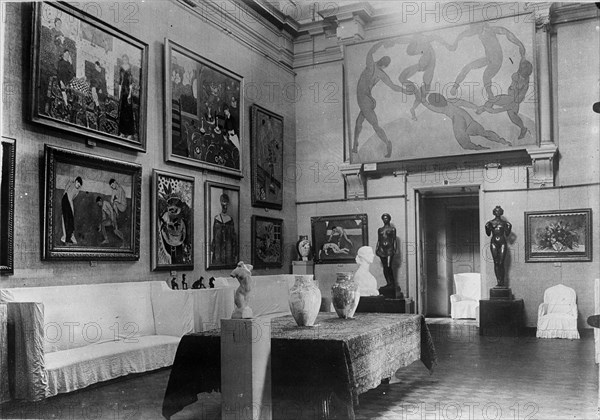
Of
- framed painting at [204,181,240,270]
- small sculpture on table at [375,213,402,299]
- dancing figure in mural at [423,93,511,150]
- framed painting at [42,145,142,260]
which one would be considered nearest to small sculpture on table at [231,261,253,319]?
framed painting at [42,145,142,260]

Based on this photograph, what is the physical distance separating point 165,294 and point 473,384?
13.8 feet

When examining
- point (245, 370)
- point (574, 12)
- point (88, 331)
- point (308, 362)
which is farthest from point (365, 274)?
point (245, 370)

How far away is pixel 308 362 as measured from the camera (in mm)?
4973

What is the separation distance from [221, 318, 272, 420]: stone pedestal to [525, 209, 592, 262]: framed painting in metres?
8.56

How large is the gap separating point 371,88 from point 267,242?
3.91 m

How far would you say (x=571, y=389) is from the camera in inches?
251

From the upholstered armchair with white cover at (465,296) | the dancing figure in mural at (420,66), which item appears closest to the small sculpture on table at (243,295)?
the dancing figure in mural at (420,66)

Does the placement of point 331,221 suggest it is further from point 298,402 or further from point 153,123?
point 298,402

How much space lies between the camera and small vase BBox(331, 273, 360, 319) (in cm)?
664

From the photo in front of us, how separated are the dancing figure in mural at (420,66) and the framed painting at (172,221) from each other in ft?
16.6

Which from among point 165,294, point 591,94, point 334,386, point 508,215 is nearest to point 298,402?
point 334,386

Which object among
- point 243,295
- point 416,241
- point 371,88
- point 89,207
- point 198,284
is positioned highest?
point 371,88

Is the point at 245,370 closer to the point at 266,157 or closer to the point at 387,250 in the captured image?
the point at 387,250

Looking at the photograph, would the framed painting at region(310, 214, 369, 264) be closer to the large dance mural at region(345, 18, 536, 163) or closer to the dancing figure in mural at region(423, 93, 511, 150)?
the large dance mural at region(345, 18, 536, 163)
